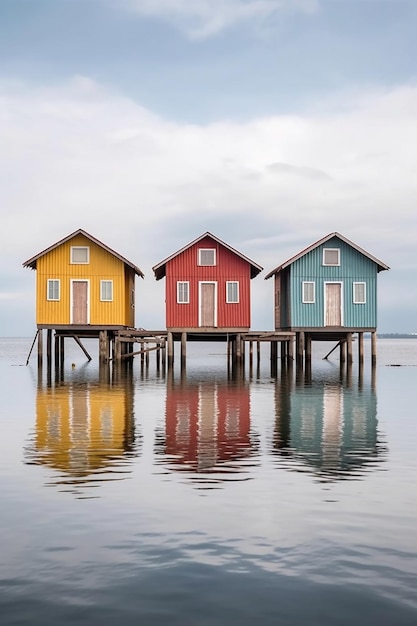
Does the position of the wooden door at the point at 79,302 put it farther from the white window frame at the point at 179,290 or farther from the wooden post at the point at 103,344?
the white window frame at the point at 179,290

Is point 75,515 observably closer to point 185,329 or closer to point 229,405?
point 229,405

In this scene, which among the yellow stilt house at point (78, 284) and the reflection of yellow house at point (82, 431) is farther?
the yellow stilt house at point (78, 284)

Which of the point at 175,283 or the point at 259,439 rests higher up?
the point at 175,283

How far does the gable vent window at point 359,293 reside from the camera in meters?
44.7

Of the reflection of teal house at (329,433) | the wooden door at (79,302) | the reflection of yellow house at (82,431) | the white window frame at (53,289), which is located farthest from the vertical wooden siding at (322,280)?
the reflection of yellow house at (82,431)

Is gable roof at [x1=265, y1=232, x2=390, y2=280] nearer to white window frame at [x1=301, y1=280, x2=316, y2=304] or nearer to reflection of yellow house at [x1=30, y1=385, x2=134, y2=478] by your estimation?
white window frame at [x1=301, y1=280, x2=316, y2=304]

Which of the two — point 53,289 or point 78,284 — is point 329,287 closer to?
point 78,284

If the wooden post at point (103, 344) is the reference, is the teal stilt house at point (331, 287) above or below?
above

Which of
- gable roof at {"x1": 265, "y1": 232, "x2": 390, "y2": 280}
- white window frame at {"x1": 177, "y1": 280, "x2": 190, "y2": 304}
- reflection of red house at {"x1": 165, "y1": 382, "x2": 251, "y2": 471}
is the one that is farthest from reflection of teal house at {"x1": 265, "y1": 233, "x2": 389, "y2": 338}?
reflection of red house at {"x1": 165, "y1": 382, "x2": 251, "y2": 471}

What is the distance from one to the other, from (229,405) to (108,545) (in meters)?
15.2

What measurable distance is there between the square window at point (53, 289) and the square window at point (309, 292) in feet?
46.9

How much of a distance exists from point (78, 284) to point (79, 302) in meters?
1.04

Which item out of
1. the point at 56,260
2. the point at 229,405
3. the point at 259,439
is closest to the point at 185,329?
the point at 56,260

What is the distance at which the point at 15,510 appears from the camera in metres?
9.70
